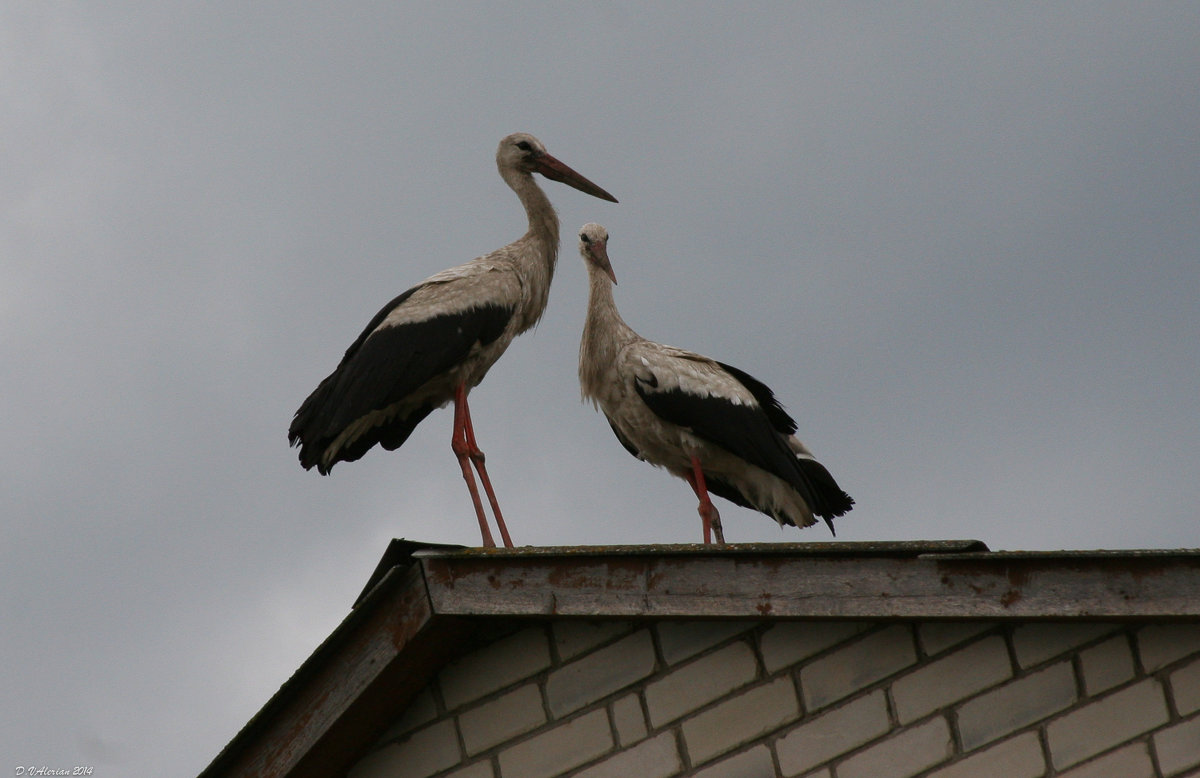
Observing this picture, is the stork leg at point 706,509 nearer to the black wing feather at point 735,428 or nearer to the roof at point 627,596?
the black wing feather at point 735,428

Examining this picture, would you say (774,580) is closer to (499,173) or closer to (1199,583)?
(1199,583)

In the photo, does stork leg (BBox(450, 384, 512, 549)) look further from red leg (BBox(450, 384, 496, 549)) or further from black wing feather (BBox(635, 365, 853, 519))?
black wing feather (BBox(635, 365, 853, 519))

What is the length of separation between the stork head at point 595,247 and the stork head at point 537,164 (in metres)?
0.26

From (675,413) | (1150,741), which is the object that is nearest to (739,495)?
(675,413)

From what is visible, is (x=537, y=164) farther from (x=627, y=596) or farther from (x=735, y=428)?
(x=627, y=596)

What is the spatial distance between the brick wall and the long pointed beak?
585 cm

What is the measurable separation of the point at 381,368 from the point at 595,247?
102 inches

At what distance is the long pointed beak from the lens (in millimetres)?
11633

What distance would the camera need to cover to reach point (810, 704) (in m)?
5.65

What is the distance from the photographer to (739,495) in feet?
38.1

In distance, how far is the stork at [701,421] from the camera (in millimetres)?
10688

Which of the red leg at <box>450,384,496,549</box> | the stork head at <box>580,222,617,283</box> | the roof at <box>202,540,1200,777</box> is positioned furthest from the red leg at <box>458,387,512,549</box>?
the roof at <box>202,540,1200,777</box>

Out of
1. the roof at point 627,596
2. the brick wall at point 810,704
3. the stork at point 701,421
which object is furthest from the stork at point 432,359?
the brick wall at point 810,704

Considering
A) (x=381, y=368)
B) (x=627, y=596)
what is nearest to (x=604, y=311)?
(x=381, y=368)
